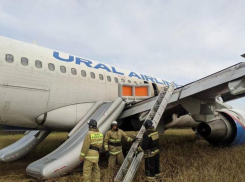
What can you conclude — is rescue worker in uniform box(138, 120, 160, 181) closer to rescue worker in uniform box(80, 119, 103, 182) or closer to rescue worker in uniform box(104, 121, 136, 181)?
rescue worker in uniform box(80, 119, 103, 182)

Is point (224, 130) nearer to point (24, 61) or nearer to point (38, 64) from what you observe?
point (38, 64)

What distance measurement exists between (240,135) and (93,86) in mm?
6298

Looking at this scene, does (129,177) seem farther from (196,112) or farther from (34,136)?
(34,136)

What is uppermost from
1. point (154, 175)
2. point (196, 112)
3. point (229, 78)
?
point (229, 78)

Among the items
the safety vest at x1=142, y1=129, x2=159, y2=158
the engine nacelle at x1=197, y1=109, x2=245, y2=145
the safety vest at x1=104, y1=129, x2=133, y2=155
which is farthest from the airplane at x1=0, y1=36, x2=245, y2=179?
the safety vest at x1=142, y1=129, x2=159, y2=158

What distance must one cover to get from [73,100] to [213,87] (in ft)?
14.9

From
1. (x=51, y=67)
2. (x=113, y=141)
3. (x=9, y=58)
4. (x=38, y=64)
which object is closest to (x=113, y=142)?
(x=113, y=141)

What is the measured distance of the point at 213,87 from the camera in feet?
22.0

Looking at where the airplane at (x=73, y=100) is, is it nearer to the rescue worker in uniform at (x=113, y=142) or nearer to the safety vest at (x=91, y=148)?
the rescue worker in uniform at (x=113, y=142)

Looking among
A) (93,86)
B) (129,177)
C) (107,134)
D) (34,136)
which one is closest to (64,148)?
(107,134)

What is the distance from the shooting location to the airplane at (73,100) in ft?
21.4

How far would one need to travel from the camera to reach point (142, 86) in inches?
376

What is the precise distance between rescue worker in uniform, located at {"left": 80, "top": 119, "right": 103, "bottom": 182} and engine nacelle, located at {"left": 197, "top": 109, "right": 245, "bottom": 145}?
19.1 feet

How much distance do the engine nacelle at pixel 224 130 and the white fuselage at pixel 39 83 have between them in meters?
4.25
